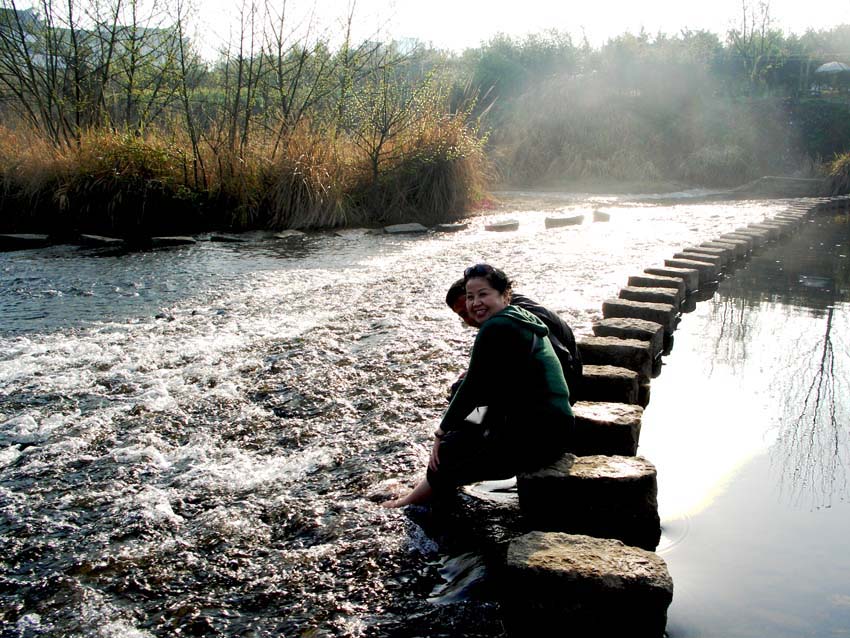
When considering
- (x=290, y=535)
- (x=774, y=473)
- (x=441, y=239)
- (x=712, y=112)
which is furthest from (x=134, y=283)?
(x=712, y=112)

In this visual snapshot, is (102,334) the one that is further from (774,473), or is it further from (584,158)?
(584,158)

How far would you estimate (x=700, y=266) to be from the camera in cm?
688

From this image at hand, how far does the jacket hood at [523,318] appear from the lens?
2615mm

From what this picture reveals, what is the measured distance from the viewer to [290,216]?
9953 mm

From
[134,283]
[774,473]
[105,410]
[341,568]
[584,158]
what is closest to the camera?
[341,568]

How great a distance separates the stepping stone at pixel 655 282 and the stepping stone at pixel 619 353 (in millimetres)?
1878

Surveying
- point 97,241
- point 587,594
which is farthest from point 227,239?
point 587,594

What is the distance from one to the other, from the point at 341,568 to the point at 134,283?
479 centimetres

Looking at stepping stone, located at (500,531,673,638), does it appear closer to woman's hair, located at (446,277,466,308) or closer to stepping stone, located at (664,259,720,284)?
woman's hair, located at (446,277,466,308)

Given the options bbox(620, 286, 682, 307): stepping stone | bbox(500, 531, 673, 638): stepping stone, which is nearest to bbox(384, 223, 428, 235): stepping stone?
bbox(620, 286, 682, 307): stepping stone

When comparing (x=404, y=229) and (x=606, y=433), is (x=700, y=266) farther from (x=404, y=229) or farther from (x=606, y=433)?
(x=606, y=433)

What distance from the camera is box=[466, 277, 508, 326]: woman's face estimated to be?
108 inches

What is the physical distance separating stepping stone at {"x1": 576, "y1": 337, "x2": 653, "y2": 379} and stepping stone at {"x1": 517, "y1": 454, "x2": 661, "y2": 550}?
4.70ft

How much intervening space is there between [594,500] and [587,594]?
1.84 feet
